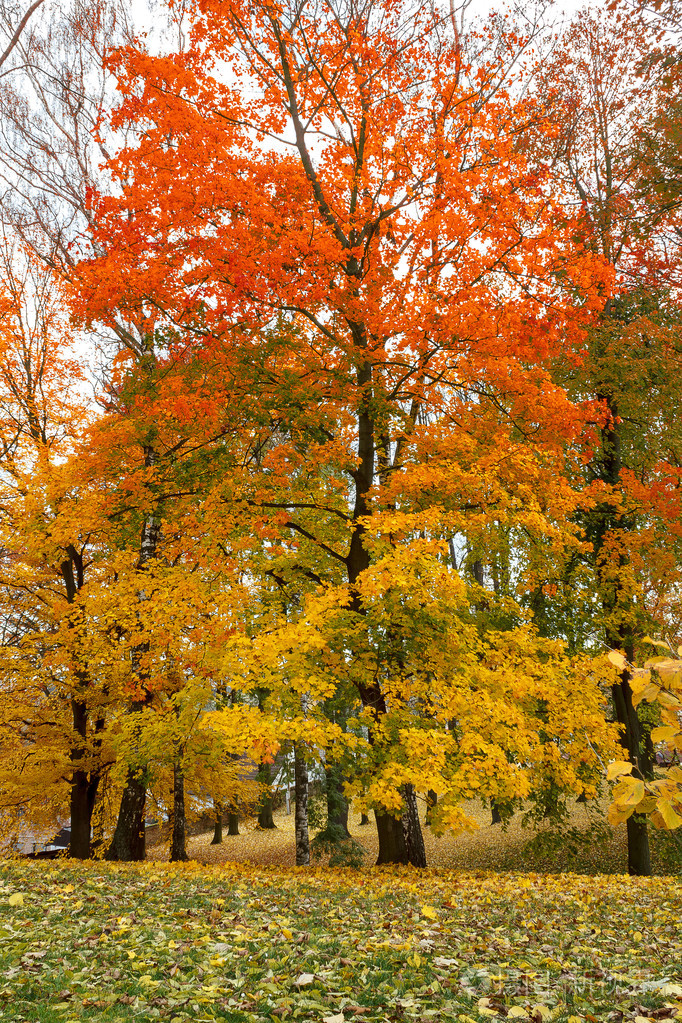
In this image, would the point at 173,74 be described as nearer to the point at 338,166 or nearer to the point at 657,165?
the point at 338,166

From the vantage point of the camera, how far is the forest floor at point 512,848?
510 inches

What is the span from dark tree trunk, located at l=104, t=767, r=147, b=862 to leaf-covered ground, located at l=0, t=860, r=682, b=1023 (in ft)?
18.4

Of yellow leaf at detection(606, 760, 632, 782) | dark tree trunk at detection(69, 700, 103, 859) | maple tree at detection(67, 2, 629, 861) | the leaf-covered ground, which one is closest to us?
yellow leaf at detection(606, 760, 632, 782)

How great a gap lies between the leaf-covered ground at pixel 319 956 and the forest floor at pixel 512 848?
469 centimetres

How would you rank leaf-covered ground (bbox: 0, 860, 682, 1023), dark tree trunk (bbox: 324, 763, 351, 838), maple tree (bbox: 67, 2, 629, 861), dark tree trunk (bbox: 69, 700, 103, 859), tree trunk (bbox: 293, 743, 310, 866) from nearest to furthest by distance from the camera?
leaf-covered ground (bbox: 0, 860, 682, 1023), maple tree (bbox: 67, 2, 629, 861), tree trunk (bbox: 293, 743, 310, 866), dark tree trunk (bbox: 69, 700, 103, 859), dark tree trunk (bbox: 324, 763, 351, 838)

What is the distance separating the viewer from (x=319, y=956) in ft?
13.7

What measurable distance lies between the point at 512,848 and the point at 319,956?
50.5 ft

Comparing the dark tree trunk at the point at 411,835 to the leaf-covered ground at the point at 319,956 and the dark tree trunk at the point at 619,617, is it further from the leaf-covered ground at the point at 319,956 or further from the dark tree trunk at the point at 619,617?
the leaf-covered ground at the point at 319,956

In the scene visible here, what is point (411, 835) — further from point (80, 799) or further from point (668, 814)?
point (668, 814)

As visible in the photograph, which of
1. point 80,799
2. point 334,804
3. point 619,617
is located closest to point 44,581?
point 80,799

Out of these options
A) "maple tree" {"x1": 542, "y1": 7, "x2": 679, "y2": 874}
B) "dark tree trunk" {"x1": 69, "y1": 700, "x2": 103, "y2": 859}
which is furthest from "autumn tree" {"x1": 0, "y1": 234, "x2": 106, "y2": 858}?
"maple tree" {"x1": 542, "y1": 7, "x2": 679, "y2": 874}

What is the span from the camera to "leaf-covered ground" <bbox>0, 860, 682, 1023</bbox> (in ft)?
10.8

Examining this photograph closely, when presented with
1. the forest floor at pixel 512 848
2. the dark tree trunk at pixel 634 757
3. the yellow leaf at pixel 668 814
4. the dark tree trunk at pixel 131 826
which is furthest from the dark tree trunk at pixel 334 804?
the yellow leaf at pixel 668 814

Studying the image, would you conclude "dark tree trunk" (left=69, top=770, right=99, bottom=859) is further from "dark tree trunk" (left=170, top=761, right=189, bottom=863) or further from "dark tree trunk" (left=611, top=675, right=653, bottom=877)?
"dark tree trunk" (left=611, top=675, right=653, bottom=877)
